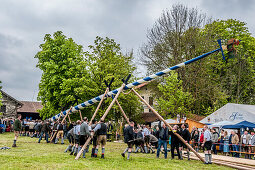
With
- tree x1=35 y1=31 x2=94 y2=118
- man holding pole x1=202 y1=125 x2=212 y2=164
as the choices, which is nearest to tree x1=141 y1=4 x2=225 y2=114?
tree x1=35 y1=31 x2=94 y2=118

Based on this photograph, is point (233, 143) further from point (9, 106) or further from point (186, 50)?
point (9, 106)

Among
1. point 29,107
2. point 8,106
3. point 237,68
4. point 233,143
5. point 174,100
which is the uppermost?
point 237,68

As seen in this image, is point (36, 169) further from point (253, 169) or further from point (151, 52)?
point (151, 52)

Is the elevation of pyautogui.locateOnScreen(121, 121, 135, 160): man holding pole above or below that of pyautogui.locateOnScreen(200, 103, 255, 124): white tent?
below

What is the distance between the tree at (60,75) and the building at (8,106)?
16.6m

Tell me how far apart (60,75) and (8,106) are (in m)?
21.5

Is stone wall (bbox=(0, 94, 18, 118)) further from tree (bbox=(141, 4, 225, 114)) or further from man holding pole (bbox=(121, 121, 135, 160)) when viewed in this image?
man holding pole (bbox=(121, 121, 135, 160))

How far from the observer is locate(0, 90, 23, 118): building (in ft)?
164

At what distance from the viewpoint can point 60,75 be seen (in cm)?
3450

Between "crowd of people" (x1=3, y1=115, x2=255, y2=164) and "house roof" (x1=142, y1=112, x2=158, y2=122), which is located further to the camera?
"house roof" (x1=142, y1=112, x2=158, y2=122)

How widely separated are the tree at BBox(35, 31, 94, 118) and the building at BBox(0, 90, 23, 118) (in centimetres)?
1665

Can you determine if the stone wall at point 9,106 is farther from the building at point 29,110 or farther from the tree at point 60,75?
the tree at point 60,75

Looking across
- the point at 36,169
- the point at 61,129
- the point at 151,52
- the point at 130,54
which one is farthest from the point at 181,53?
the point at 36,169

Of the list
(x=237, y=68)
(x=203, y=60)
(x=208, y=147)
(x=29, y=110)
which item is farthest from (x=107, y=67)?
(x=29, y=110)
